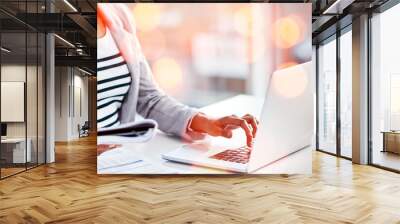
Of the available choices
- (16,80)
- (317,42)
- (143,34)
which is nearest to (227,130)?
(143,34)

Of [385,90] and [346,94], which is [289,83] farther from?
[346,94]

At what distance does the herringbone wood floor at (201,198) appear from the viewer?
12.9 ft

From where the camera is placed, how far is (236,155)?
20.4 feet

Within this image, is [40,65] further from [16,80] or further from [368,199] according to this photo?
[368,199]

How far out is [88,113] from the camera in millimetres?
20781

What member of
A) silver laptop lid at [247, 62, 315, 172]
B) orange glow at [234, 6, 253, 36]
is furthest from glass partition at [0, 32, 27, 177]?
silver laptop lid at [247, 62, 315, 172]

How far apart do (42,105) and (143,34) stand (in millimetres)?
3195

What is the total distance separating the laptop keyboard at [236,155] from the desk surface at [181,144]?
0.73ft

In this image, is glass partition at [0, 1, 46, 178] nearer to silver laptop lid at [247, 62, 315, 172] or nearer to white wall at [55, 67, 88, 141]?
silver laptop lid at [247, 62, 315, 172]

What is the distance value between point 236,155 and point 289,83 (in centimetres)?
145

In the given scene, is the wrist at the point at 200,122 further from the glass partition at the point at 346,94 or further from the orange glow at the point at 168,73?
the glass partition at the point at 346,94

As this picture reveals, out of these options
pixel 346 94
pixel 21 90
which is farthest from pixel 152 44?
pixel 346 94

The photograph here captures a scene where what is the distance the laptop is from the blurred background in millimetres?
278

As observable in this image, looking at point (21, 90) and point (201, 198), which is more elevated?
point (21, 90)
